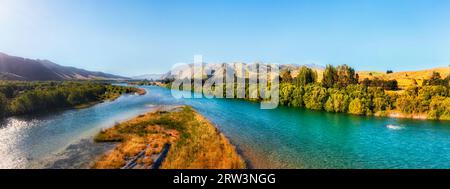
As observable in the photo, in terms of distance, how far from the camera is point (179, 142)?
28500mm

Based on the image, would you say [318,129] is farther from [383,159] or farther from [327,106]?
[327,106]

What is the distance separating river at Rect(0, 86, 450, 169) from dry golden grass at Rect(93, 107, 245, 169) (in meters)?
1.90

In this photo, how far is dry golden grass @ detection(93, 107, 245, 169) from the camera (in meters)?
21.3

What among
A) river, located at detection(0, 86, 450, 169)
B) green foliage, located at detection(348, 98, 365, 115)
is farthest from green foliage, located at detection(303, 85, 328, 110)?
river, located at detection(0, 86, 450, 169)

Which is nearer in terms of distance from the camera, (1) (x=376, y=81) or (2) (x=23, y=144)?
(2) (x=23, y=144)

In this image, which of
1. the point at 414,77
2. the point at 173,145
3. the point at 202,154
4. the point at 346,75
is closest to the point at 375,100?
the point at 346,75

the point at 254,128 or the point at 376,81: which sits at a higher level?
the point at 376,81

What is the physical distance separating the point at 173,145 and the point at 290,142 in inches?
555

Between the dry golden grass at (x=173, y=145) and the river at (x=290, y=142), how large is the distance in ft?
6.22

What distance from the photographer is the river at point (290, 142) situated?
945 inches

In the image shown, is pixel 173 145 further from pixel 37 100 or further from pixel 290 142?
pixel 37 100
